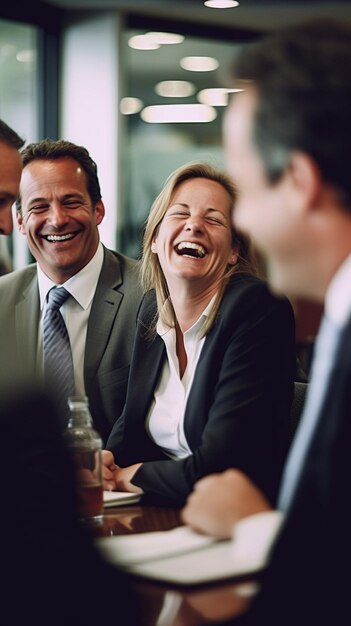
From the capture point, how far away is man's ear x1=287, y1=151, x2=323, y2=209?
1.33 m

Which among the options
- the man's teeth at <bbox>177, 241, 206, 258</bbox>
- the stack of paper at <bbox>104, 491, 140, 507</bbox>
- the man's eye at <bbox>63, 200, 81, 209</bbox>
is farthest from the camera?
the man's eye at <bbox>63, 200, 81, 209</bbox>

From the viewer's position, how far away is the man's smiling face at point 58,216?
133 inches

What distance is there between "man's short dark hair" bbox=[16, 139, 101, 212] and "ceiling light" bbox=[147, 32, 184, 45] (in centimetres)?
425

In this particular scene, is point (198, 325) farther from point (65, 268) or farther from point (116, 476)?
point (65, 268)

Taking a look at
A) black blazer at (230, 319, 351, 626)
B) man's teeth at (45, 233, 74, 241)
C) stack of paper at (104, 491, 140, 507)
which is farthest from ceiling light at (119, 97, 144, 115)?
black blazer at (230, 319, 351, 626)

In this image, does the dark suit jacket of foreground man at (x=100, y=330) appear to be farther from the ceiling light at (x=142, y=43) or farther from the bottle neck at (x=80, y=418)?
the ceiling light at (x=142, y=43)

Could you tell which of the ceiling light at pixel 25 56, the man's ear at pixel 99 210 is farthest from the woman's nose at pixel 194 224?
the ceiling light at pixel 25 56

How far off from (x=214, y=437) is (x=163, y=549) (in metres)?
0.78

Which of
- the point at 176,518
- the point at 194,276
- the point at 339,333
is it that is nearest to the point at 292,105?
the point at 339,333

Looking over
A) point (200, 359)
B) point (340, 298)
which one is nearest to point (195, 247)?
point (200, 359)

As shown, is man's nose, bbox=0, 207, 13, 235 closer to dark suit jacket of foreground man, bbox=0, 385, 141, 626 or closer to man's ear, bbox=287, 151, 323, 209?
man's ear, bbox=287, 151, 323, 209

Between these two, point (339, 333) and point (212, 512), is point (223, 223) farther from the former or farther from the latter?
point (339, 333)

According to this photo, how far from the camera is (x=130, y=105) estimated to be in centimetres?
748

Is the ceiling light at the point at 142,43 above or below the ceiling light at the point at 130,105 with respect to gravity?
above
